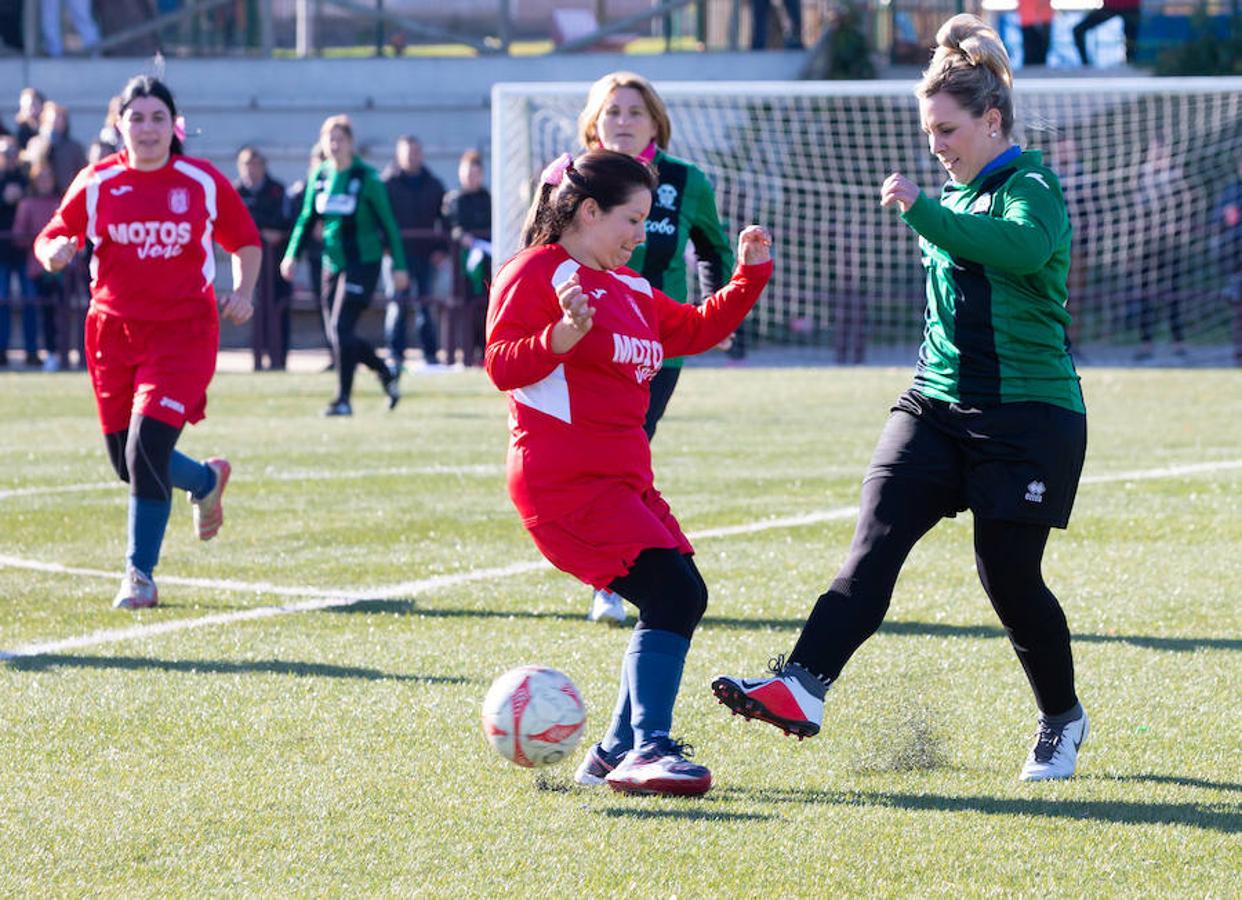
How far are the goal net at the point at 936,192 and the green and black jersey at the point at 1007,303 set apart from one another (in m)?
14.1

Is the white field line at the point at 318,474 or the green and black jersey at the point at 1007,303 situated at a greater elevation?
the green and black jersey at the point at 1007,303

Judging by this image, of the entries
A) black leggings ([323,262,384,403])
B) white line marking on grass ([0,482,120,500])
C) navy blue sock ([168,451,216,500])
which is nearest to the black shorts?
navy blue sock ([168,451,216,500])

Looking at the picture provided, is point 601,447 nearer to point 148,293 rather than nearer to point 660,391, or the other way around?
point 660,391

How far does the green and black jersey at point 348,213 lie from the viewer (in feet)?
45.3

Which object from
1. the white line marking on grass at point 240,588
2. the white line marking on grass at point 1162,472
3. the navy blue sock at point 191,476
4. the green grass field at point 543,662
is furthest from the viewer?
the white line marking on grass at point 1162,472

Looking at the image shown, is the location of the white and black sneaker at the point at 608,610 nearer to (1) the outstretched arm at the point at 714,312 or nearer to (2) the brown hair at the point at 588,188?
(1) the outstretched arm at the point at 714,312

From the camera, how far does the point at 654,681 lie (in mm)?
4777

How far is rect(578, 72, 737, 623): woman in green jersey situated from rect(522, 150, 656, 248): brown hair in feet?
5.90

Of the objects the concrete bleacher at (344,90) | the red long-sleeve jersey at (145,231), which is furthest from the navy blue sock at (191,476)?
the concrete bleacher at (344,90)

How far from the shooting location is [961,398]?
494 centimetres

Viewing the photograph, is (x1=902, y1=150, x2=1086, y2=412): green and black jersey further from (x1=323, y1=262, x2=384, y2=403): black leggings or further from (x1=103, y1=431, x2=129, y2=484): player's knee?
(x1=323, y1=262, x2=384, y2=403): black leggings

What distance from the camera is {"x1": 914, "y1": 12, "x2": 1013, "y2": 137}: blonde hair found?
4.78m

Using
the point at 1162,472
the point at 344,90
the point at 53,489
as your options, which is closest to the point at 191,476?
the point at 53,489

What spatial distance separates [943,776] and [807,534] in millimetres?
4133
